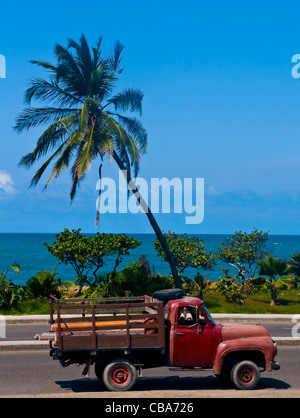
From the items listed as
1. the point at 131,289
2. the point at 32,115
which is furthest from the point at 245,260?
the point at 32,115

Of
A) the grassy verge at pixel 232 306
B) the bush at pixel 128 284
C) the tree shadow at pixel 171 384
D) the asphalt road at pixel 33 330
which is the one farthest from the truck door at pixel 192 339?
the bush at pixel 128 284

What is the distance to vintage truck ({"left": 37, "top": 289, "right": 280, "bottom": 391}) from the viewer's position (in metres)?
12.4

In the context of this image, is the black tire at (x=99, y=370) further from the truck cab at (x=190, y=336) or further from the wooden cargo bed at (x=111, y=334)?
the truck cab at (x=190, y=336)

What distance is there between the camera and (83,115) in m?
26.2

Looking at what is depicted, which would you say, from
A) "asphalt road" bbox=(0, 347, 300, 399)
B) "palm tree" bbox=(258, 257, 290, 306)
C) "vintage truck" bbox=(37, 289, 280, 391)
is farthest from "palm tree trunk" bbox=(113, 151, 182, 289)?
"vintage truck" bbox=(37, 289, 280, 391)

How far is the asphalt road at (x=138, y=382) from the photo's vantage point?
11.4 metres

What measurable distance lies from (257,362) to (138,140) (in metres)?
17.5

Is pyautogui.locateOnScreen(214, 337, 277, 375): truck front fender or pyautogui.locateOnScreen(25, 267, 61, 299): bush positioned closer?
pyautogui.locateOnScreen(214, 337, 277, 375): truck front fender

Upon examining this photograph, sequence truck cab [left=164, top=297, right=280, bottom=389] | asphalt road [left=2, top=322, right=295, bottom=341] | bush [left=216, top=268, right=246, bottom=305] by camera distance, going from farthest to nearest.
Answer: bush [left=216, top=268, right=246, bottom=305]
asphalt road [left=2, top=322, right=295, bottom=341]
truck cab [left=164, top=297, right=280, bottom=389]

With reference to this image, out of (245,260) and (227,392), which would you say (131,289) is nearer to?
(245,260)

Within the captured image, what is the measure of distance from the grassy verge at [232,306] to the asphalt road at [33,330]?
2.81 m

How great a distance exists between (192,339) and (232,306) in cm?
1699

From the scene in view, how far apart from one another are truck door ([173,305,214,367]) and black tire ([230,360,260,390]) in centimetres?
56

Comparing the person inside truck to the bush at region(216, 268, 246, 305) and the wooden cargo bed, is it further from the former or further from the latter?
the bush at region(216, 268, 246, 305)
